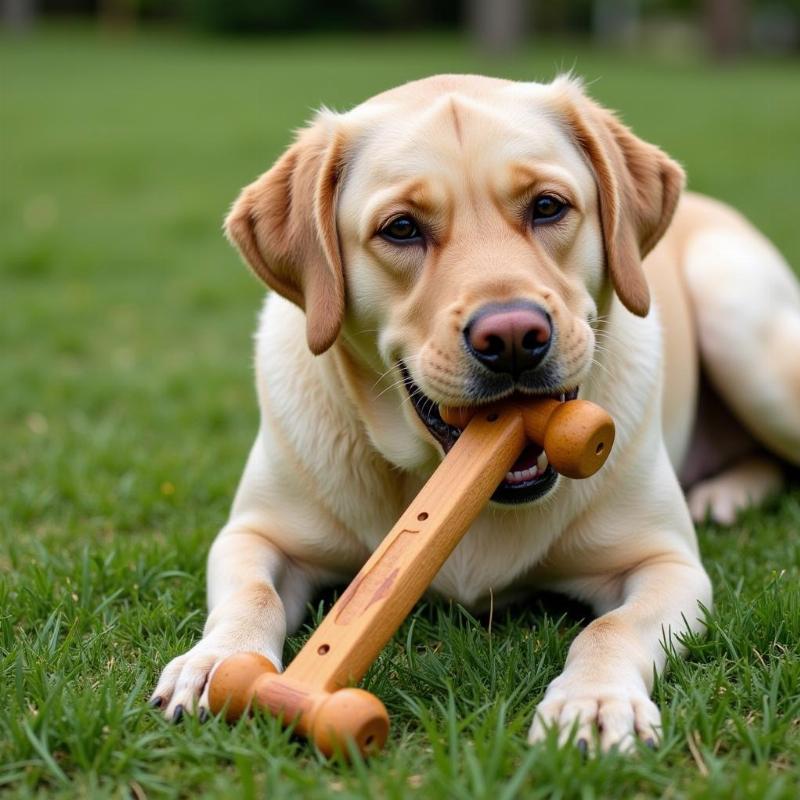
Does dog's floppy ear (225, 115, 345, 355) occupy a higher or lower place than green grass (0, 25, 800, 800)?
higher

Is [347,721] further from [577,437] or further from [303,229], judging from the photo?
[303,229]

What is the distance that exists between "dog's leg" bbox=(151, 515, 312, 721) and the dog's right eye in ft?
3.31

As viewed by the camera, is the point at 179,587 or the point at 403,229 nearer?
the point at 403,229

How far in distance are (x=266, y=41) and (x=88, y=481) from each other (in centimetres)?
3768

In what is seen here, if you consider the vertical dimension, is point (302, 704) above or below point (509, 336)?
below

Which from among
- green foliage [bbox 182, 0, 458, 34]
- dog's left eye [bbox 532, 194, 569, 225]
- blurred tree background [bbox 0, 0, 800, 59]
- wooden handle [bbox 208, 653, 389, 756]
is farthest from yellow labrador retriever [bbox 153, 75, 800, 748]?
green foliage [bbox 182, 0, 458, 34]

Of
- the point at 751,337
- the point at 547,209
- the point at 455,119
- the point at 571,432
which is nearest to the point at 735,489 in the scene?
the point at 751,337

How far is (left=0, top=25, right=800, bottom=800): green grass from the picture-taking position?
243cm

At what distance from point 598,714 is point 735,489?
2.16 meters

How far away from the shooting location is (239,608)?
3090mm

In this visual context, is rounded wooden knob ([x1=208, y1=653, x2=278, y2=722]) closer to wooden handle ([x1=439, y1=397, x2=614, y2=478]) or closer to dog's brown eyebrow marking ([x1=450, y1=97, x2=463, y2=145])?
wooden handle ([x1=439, y1=397, x2=614, y2=478])

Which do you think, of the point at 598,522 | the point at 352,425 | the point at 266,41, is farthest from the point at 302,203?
the point at 266,41

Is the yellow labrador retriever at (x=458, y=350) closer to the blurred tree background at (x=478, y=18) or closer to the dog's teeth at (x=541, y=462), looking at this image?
the dog's teeth at (x=541, y=462)

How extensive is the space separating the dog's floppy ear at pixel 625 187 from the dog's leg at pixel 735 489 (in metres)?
1.21
